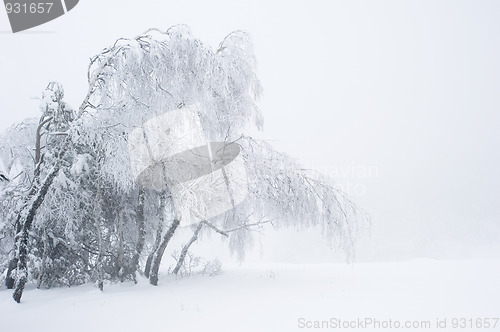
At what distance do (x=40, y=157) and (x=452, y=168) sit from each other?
205 feet

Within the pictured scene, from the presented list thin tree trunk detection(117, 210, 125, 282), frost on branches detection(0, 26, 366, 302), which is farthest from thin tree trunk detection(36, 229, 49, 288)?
thin tree trunk detection(117, 210, 125, 282)

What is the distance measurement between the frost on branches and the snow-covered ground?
0.71 m

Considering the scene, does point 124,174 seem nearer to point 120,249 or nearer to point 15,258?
point 120,249

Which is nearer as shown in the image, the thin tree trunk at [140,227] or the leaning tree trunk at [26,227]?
the leaning tree trunk at [26,227]

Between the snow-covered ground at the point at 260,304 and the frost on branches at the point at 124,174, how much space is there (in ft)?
2.34

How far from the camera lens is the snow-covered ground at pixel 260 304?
488cm

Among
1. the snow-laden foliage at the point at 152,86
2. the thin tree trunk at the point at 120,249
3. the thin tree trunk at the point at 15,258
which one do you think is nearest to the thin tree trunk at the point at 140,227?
the thin tree trunk at the point at 120,249

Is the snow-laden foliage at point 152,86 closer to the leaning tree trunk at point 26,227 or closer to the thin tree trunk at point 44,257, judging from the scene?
the leaning tree trunk at point 26,227

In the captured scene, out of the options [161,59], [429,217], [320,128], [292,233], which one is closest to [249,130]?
[161,59]

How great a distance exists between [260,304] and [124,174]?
11.2ft

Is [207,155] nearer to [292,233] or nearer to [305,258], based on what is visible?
[305,258]

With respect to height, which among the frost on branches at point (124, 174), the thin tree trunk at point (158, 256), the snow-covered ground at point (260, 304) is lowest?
the snow-covered ground at point (260, 304)

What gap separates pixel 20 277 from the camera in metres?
6.21

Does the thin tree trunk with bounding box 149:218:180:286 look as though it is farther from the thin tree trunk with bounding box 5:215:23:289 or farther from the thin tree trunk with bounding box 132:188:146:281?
the thin tree trunk with bounding box 5:215:23:289
